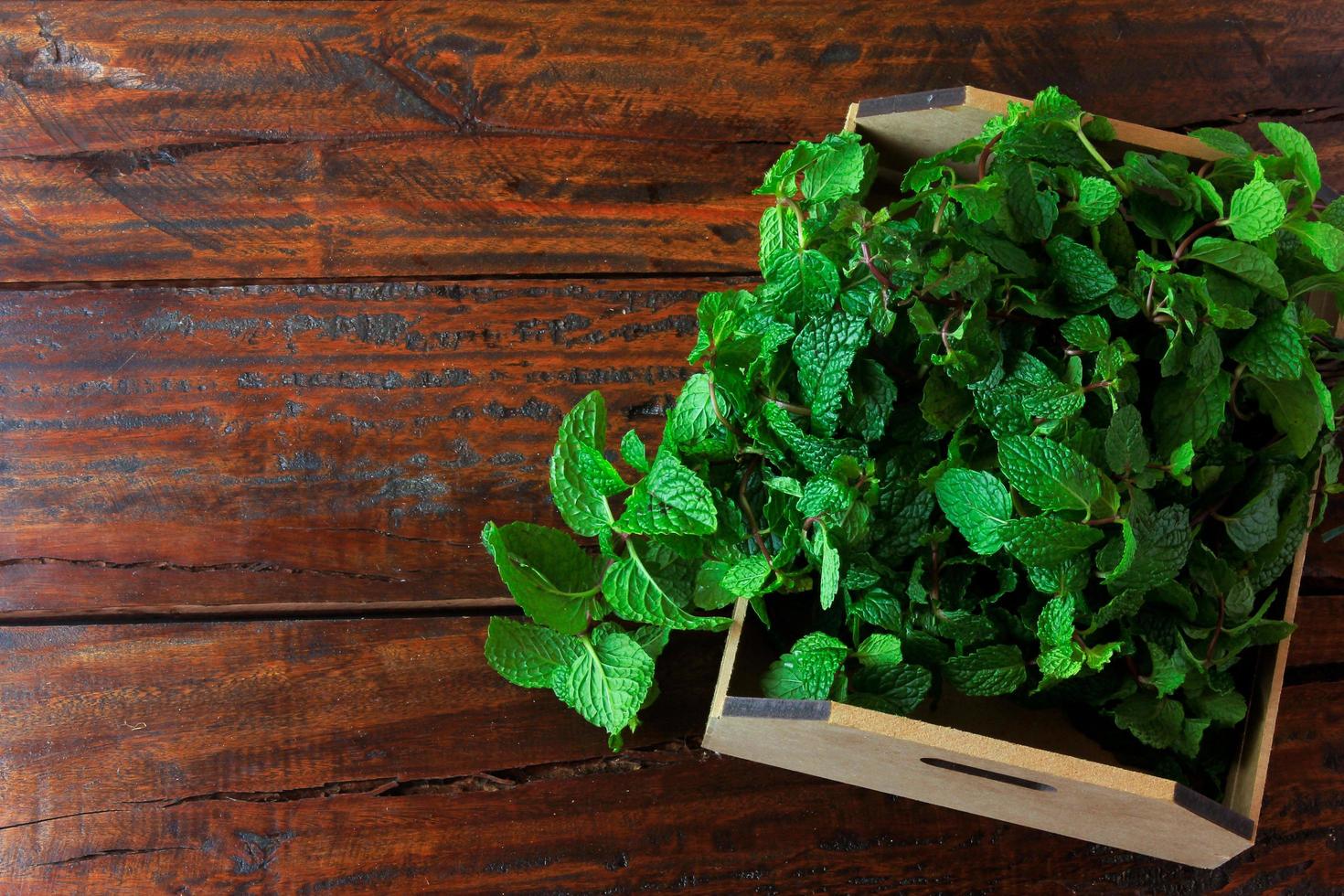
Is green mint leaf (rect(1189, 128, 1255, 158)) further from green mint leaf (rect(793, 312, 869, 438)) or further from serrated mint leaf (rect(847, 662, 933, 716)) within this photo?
serrated mint leaf (rect(847, 662, 933, 716))

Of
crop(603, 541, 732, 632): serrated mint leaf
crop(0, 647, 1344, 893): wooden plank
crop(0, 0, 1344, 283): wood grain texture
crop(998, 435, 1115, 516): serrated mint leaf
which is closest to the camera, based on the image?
crop(998, 435, 1115, 516): serrated mint leaf

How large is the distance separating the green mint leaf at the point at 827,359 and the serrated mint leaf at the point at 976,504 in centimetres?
8

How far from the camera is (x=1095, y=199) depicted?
729mm

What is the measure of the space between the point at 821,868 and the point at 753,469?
0.38m

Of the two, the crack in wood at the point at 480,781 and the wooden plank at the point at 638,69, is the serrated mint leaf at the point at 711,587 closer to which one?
the crack in wood at the point at 480,781

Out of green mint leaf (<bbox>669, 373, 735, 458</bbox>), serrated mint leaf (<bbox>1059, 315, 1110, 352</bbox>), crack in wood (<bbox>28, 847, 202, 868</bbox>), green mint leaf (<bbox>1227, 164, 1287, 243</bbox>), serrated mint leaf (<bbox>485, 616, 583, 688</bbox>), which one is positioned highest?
green mint leaf (<bbox>1227, 164, 1287, 243</bbox>)

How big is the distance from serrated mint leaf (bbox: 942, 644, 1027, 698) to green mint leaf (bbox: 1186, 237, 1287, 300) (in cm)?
28

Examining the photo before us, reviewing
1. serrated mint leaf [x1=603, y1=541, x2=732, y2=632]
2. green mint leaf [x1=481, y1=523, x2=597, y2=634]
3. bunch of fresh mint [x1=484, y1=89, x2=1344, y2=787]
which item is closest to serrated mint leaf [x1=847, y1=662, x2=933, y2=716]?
bunch of fresh mint [x1=484, y1=89, x2=1344, y2=787]

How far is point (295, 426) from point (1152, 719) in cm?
75

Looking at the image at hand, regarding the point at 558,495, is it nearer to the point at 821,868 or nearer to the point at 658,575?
the point at 658,575

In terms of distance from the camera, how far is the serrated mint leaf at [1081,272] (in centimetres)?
71

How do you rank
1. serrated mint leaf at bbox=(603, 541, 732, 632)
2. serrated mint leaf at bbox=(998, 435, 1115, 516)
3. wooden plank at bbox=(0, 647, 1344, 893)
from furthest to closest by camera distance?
wooden plank at bbox=(0, 647, 1344, 893)
serrated mint leaf at bbox=(603, 541, 732, 632)
serrated mint leaf at bbox=(998, 435, 1115, 516)

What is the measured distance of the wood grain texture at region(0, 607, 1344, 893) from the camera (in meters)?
0.94

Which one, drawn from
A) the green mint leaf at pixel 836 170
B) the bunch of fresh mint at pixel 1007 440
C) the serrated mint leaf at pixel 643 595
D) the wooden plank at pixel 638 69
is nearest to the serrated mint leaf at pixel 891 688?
the bunch of fresh mint at pixel 1007 440
